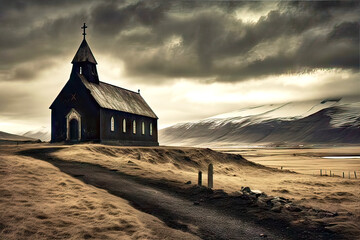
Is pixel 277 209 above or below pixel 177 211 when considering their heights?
below

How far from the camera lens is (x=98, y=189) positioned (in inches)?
696

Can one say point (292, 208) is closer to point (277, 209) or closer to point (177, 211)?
point (277, 209)

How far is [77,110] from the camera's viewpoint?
43.6 meters

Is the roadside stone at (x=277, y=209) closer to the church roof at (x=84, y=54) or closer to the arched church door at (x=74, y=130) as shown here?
the arched church door at (x=74, y=130)

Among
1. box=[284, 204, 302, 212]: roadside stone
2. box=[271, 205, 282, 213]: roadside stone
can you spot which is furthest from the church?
box=[284, 204, 302, 212]: roadside stone

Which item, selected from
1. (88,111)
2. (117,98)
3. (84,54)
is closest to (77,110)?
(88,111)

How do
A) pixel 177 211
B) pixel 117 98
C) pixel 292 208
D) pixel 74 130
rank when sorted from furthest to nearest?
pixel 117 98, pixel 74 130, pixel 292 208, pixel 177 211

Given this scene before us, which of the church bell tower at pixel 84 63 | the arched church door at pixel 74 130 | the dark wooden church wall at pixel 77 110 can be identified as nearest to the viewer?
the dark wooden church wall at pixel 77 110

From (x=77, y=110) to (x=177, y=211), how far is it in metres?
31.8

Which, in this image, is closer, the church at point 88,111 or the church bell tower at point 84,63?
the church at point 88,111

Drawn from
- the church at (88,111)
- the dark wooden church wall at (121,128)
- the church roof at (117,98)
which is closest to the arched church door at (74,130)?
the church at (88,111)

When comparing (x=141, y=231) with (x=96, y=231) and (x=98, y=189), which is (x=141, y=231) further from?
(x=98, y=189)

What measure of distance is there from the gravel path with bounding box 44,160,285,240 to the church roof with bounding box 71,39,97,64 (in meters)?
27.9

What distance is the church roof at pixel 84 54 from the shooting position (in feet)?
153
